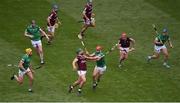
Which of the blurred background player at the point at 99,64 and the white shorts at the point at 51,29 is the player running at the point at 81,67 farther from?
the white shorts at the point at 51,29

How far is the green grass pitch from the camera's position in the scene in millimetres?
27000

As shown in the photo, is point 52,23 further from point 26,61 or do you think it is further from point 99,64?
point 26,61

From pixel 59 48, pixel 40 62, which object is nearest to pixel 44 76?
pixel 40 62

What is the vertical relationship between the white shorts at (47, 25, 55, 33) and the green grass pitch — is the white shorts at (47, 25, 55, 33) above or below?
above

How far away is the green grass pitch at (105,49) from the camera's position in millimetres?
27000

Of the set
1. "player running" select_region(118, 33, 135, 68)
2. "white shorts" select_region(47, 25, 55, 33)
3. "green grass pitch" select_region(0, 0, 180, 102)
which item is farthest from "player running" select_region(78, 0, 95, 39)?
"player running" select_region(118, 33, 135, 68)

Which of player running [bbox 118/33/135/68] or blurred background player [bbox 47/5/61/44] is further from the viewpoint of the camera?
blurred background player [bbox 47/5/61/44]

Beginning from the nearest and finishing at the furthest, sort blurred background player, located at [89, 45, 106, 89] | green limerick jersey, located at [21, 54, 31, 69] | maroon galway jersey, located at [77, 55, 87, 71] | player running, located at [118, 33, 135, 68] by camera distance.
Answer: green limerick jersey, located at [21, 54, 31, 69]
maroon galway jersey, located at [77, 55, 87, 71]
blurred background player, located at [89, 45, 106, 89]
player running, located at [118, 33, 135, 68]

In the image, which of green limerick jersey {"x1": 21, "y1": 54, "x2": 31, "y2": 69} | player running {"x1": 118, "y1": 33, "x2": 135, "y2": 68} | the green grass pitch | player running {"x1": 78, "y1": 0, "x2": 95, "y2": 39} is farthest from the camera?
player running {"x1": 78, "y1": 0, "x2": 95, "y2": 39}

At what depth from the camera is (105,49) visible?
33.3 m

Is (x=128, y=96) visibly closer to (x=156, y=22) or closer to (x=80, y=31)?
(x=80, y=31)

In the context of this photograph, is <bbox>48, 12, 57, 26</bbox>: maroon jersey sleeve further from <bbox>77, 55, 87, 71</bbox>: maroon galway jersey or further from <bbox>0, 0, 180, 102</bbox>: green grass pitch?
<bbox>77, 55, 87, 71</bbox>: maroon galway jersey

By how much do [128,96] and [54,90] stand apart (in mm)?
3796

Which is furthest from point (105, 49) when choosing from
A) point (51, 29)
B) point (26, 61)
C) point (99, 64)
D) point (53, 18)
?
point (26, 61)
